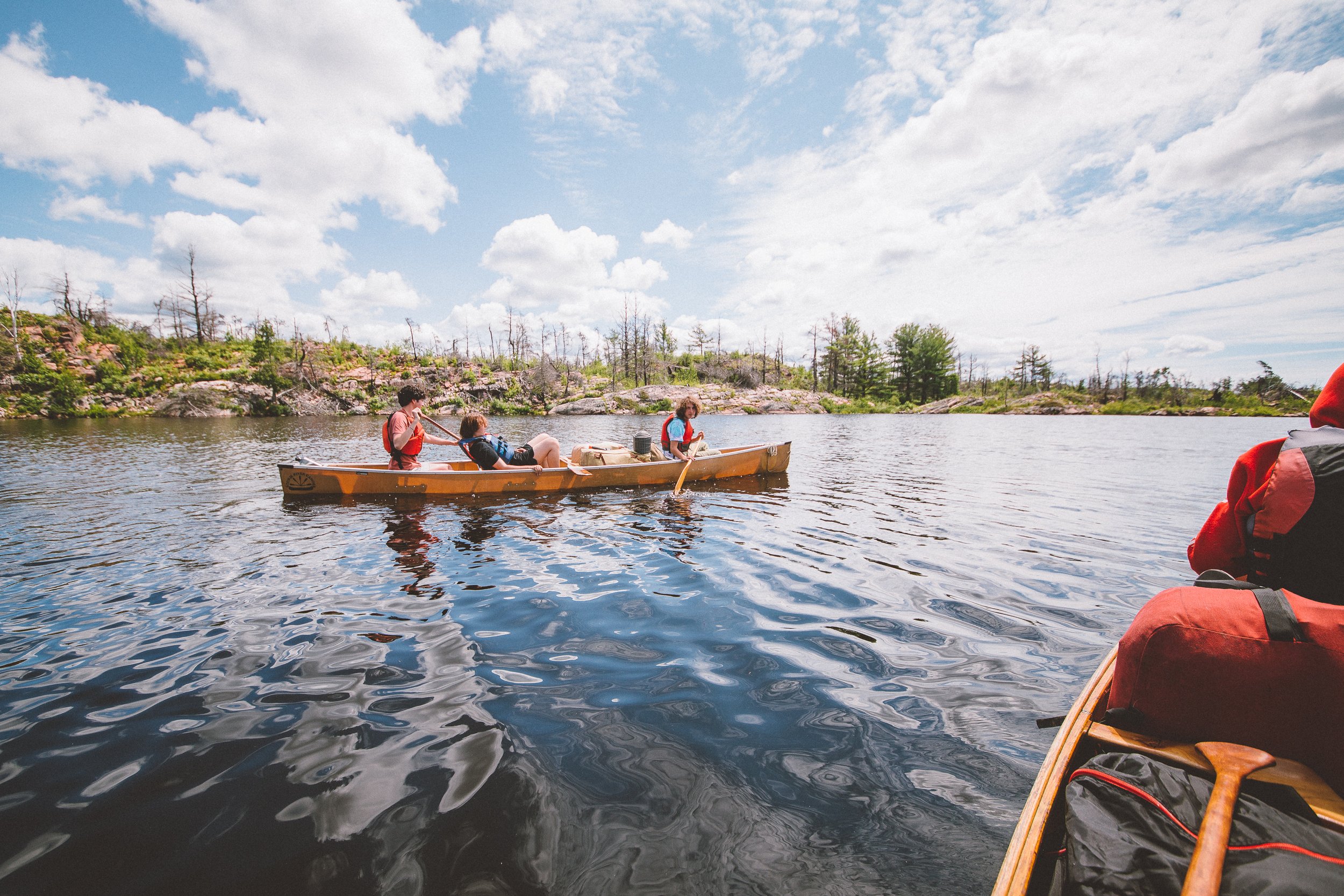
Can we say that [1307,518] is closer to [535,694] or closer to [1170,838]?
[1170,838]

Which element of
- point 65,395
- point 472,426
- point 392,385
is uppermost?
point 392,385

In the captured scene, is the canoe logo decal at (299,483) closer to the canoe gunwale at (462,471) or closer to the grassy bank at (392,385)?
the canoe gunwale at (462,471)

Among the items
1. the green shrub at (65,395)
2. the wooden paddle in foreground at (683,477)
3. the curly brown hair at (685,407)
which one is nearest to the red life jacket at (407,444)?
the wooden paddle in foreground at (683,477)

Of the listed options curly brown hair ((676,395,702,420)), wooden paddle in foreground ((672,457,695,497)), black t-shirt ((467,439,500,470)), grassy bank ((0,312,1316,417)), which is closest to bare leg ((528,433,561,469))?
black t-shirt ((467,439,500,470))

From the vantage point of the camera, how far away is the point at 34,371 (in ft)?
119

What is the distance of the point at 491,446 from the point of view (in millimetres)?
9320

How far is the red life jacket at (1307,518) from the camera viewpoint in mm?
2062

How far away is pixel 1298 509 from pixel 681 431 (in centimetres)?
934

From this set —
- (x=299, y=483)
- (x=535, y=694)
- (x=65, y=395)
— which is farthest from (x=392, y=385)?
(x=535, y=694)

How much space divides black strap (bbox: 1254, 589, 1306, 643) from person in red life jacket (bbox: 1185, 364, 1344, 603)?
0.49 m

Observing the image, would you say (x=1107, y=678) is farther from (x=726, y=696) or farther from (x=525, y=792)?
(x=525, y=792)

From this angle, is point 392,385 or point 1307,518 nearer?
point 1307,518

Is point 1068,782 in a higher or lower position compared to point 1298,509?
lower

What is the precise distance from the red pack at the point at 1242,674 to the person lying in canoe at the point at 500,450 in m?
8.46
